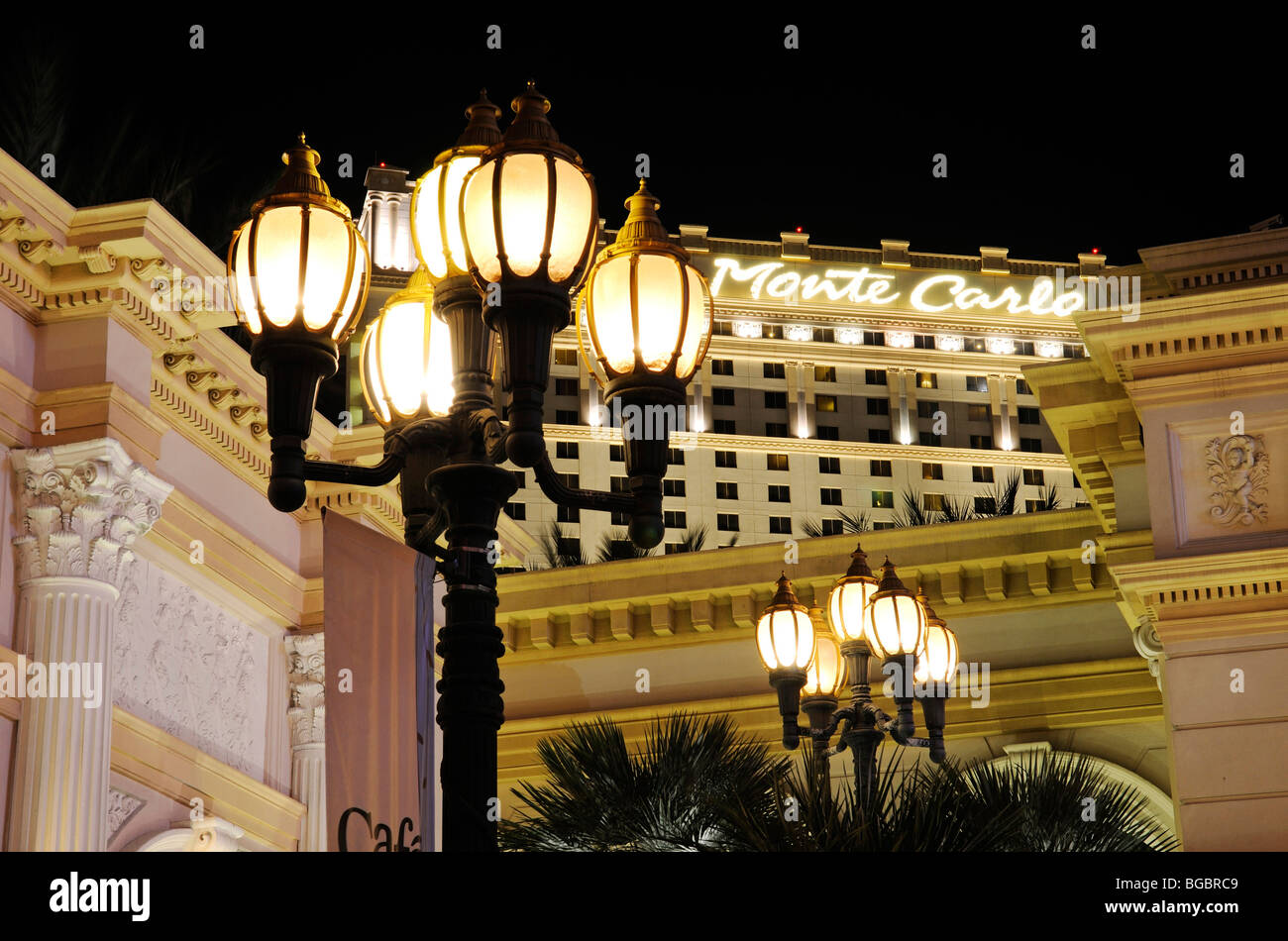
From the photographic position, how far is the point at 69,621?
12438 millimetres

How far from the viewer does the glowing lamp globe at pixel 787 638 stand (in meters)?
11.8

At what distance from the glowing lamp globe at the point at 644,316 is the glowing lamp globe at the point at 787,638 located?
6089mm

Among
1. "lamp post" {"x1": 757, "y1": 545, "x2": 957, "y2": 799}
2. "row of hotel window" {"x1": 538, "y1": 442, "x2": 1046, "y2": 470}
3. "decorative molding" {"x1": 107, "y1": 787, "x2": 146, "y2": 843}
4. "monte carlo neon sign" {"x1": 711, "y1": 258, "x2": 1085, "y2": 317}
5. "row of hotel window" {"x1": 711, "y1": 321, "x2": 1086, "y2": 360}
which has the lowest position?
"decorative molding" {"x1": 107, "y1": 787, "x2": 146, "y2": 843}

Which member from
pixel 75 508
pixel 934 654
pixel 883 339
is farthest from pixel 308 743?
pixel 883 339

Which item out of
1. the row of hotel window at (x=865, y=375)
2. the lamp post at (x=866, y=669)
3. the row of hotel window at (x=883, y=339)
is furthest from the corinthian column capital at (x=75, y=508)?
the row of hotel window at (x=865, y=375)

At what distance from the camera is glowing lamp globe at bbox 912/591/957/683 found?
38.8 ft

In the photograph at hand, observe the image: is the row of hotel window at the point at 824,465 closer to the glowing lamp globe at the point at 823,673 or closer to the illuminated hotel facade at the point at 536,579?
the illuminated hotel facade at the point at 536,579

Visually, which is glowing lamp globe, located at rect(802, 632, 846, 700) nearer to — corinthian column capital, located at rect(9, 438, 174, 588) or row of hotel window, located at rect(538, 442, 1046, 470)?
corinthian column capital, located at rect(9, 438, 174, 588)

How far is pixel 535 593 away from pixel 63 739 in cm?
1070

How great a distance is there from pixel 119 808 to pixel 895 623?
6.08 metres

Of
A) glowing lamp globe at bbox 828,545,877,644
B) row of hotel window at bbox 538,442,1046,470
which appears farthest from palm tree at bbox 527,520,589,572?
glowing lamp globe at bbox 828,545,877,644

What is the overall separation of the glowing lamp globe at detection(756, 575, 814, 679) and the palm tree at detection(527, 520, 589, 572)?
11.8 metres

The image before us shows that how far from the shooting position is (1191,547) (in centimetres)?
1430

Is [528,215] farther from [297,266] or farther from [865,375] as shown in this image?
[865,375]
